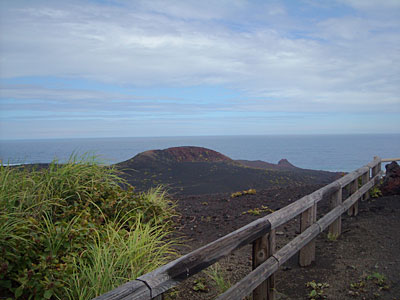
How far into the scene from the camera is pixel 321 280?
4590 millimetres

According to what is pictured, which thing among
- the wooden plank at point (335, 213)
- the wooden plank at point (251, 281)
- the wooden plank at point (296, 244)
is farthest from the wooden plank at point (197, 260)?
the wooden plank at point (335, 213)

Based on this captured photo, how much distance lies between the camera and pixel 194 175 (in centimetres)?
1748

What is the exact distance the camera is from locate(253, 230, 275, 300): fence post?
352 centimetres

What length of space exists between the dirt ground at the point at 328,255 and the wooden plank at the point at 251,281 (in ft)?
2.87

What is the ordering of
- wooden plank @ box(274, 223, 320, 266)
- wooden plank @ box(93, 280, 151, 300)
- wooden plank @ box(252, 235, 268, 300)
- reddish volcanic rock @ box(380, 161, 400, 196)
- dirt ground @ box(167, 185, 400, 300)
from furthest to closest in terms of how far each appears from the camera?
reddish volcanic rock @ box(380, 161, 400, 196) < dirt ground @ box(167, 185, 400, 300) < wooden plank @ box(274, 223, 320, 266) < wooden plank @ box(252, 235, 268, 300) < wooden plank @ box(93, 280, 151, 300)

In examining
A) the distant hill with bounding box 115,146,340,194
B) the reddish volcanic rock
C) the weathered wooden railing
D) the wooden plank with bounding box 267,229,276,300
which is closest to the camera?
the weathered wooden railing

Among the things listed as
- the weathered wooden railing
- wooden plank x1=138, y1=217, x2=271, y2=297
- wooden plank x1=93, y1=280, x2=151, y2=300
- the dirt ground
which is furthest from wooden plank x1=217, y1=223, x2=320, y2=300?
wooden plank x1=93, y1=280, x2=151, y2=300

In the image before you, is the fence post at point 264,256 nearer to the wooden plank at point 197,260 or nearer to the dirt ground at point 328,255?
the wooden plank at point 197,260

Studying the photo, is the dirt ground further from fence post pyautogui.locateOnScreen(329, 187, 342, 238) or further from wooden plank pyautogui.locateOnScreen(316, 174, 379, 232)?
wooden plank pyautogui.locateOnScreen(316, 174, 379, 232)

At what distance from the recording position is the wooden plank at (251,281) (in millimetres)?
2965

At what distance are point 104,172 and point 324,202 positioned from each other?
6016 mm

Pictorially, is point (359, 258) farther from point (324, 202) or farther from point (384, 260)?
point (324, 202)

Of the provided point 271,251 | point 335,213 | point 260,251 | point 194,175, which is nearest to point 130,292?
point 260,251

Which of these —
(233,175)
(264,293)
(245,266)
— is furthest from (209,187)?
(264,293)
